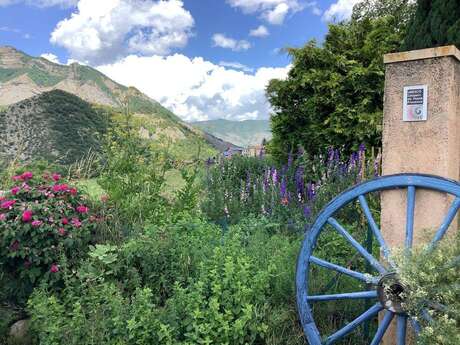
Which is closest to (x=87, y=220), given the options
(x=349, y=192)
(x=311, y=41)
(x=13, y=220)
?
(x=13, y=220)

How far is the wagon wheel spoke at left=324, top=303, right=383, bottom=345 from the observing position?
2480 millimetres

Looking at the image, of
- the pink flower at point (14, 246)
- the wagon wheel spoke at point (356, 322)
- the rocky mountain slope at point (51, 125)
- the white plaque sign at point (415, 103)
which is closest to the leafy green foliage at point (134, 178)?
the pink flower at point (14, 246)

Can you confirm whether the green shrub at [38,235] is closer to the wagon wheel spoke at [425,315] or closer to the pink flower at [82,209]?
the pink flower at [82,209]

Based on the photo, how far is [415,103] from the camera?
2.57m

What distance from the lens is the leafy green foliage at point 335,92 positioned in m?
6.65

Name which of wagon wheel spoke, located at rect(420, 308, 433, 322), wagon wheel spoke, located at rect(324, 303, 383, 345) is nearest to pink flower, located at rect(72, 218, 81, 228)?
wagon wheel spoke, located at rect(324, 303, 383, 345)

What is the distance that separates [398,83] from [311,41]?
4989 mm

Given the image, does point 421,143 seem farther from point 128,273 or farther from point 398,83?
point 128,273

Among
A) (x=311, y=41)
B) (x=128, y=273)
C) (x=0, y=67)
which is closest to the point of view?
(x=128, y=273)

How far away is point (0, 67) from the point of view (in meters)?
56.7

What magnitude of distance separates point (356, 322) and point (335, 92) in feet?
15.6

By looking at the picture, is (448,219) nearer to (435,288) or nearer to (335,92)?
(435,288)

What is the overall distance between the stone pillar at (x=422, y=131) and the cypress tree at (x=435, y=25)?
280 cm

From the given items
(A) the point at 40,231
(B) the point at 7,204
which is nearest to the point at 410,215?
(A) the point at 40,231
